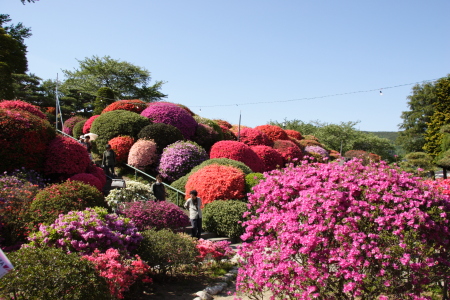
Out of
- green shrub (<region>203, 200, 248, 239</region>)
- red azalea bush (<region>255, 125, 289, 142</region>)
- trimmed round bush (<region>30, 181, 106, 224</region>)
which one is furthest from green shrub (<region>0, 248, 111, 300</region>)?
red azalea bush (<region>255, 125, 289, 142</region>)

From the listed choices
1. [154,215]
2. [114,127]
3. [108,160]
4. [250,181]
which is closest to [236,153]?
[250,181]

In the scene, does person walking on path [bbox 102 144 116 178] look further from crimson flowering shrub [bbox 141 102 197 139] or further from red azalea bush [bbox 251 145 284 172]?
red azalea bush [bbox 251 145 284 172]

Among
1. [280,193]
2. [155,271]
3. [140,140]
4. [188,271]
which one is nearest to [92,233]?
[155,271]

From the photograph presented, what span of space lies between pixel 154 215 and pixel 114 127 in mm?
8132

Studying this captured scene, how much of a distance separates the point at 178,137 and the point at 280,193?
11329 millimetres

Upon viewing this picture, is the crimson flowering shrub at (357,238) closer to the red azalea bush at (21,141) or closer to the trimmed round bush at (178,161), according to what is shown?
the red azalea bush at (21,141)

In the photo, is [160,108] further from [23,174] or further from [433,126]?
A: [433,126]

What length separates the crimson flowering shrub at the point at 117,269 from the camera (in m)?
4.75

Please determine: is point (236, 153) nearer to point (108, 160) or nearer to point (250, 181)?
point (250, 181)

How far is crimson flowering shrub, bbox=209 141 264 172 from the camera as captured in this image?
15477mm

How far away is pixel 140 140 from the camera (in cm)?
1537

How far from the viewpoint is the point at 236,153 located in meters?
15.5

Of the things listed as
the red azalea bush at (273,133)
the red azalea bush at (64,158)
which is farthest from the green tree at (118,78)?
the red azalea bush at (64,158)

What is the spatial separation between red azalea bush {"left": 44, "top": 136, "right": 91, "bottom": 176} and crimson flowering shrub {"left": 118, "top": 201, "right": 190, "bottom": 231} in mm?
2712
